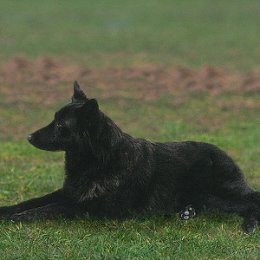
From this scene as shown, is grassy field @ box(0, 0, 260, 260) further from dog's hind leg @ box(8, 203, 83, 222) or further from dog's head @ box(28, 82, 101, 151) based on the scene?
dog's head @ box(28, 82, 101, 151)

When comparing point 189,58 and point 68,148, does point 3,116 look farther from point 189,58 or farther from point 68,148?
point 189,58

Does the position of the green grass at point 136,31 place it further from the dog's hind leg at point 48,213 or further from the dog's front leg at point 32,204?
the dog's hind leg at point 48,213

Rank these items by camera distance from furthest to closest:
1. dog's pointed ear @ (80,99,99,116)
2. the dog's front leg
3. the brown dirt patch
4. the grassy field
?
the brown dirt patch, the dog's front leg, dog's pointed ear @ (80,99,99,116), the grassy field

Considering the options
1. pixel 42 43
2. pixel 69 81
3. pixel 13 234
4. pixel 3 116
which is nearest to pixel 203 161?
pixel 13 234

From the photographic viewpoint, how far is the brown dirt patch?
19938 mm

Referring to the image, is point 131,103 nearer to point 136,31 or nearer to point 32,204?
point 32,204

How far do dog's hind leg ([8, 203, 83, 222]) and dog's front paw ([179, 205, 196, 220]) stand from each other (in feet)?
4.04

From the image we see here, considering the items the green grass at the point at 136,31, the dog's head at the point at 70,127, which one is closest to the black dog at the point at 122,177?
the dog's head at the point at 70,127

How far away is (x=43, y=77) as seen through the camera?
2103cm

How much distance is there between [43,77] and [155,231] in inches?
534

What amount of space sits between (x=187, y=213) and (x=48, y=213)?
66.0 inches

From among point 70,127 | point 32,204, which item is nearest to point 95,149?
point 70,127

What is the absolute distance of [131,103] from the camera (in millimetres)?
18359

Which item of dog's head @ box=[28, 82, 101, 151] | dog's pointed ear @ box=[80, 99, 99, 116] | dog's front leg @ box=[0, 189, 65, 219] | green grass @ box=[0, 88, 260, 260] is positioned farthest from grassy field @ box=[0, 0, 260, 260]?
dog's pointed ear @ box=[80, 99, 99, 116]
